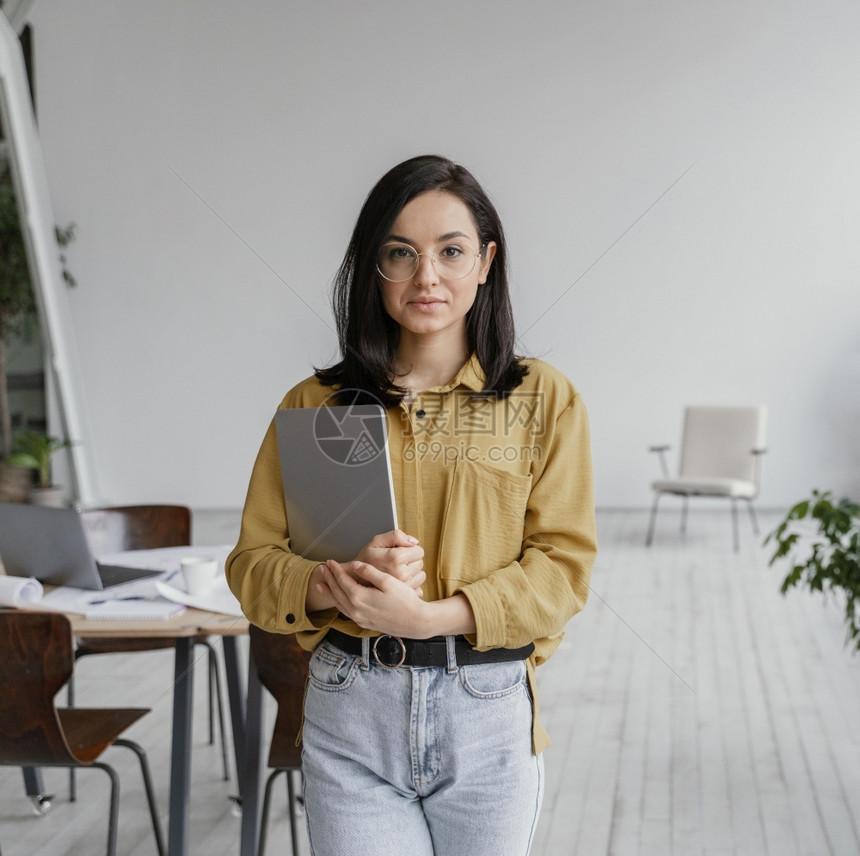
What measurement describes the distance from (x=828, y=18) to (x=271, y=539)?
23.8ft

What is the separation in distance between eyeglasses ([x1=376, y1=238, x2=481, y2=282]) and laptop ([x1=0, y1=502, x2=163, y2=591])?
1354 mm

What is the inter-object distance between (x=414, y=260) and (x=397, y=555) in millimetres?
347

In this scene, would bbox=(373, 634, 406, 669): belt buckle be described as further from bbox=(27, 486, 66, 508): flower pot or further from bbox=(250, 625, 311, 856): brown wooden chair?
bbox=(27, 486, 66, 508): flower pot

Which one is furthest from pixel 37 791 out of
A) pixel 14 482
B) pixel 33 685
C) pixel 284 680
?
pixel 14 482

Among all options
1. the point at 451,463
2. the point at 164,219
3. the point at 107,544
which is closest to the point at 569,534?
the point at 451,463

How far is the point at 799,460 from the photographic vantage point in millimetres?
7516

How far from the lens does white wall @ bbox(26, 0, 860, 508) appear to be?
23.9ft

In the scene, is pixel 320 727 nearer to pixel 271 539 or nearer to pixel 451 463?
pixel 271 539

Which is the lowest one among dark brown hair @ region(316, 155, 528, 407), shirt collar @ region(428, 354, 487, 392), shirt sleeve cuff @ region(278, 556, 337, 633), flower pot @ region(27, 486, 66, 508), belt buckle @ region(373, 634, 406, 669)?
flower pot @ region(27, 486, 66, 508)

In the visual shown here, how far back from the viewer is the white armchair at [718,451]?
21.8 ft

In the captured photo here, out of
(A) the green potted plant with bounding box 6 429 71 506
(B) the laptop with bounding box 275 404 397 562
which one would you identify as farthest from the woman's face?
(A) the green potted plant with bounding box 6 429 71 506

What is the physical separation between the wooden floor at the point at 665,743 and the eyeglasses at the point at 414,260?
1.42 m

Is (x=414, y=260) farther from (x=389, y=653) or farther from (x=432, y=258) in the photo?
(x=389, y=653)

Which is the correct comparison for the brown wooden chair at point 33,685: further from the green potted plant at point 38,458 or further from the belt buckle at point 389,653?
the green potted plant at point 38,458
